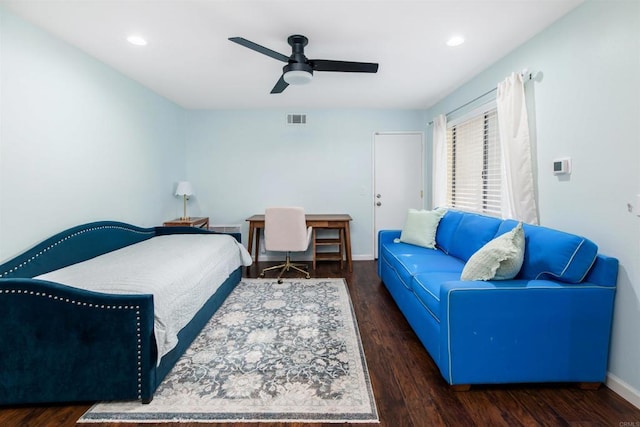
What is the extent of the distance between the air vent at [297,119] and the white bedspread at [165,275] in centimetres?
245

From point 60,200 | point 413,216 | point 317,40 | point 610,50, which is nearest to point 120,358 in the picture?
point 60,200

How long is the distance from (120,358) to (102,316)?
0.81ft

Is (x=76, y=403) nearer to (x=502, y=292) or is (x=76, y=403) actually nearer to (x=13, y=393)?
(x=13, y=393)

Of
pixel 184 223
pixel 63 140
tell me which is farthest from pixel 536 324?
pixel 184 223

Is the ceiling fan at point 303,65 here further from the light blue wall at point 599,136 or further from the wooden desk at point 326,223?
the wooden desk at point 326,223

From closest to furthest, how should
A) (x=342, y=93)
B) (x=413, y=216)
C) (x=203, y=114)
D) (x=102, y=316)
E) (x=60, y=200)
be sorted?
(x=102, y=316) < (x=60, y=200) < (x=413, y=216) < (x=342, y=93) < (x=203, y=114)

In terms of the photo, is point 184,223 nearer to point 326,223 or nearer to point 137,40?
point 326,223

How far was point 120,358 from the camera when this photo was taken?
1.68 meters

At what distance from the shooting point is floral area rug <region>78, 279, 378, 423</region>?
1.65 meters

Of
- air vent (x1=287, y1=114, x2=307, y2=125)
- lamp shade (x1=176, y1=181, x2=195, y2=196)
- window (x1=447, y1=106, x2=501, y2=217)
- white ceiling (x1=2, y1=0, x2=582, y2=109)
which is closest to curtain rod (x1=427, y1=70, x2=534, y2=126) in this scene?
window (x1=447, y1=106, x2=501, y2=217)

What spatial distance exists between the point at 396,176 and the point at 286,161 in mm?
1783

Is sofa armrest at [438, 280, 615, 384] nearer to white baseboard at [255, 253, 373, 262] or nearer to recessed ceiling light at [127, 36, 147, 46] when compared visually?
recessed ceiling light at [127, 36, 147, 46]

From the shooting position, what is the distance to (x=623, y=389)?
1.75 metres

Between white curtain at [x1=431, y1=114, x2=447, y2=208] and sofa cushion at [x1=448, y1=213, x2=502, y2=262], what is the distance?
1.15 meters
